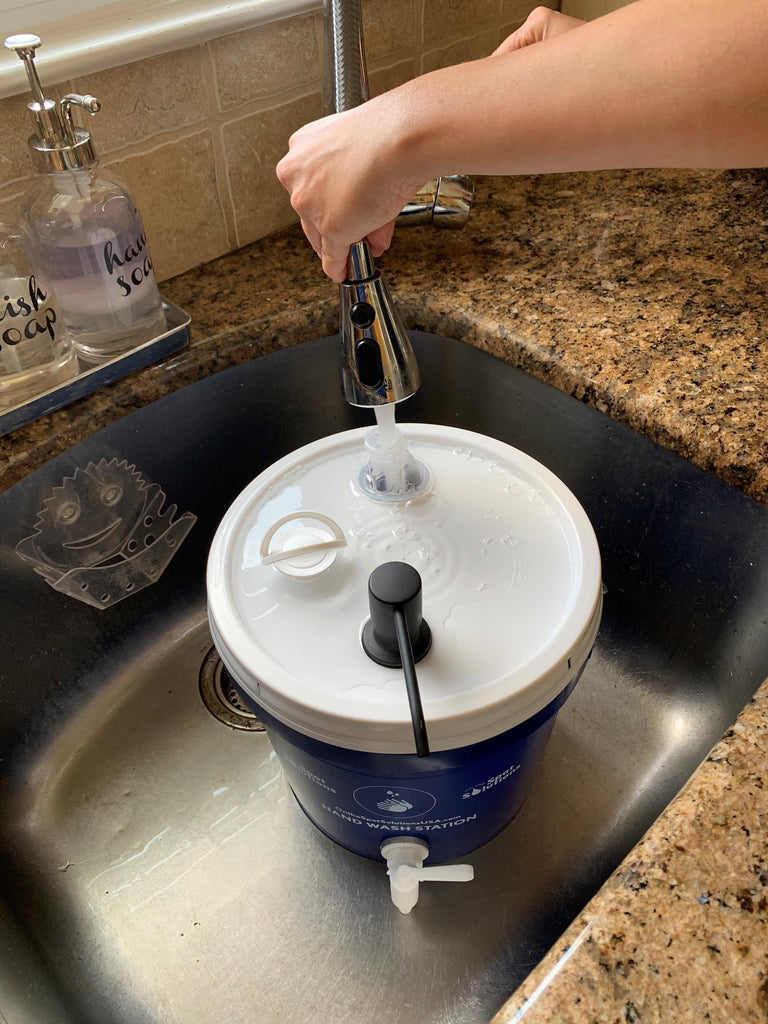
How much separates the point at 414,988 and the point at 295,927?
0.11m

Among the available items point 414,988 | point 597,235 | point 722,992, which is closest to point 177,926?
point 414,988

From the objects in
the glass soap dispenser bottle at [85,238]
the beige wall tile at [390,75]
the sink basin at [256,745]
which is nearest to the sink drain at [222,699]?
the sink basin at [256,745]

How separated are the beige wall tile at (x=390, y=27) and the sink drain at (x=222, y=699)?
2.34 ft

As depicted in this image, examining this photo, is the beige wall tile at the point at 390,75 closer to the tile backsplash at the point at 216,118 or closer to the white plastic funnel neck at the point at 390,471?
the tile backsplash at the point at 216,118

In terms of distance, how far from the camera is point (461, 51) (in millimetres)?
982

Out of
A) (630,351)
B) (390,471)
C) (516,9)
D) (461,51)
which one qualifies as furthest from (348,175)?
(516,9)

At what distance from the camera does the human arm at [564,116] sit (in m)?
0.38

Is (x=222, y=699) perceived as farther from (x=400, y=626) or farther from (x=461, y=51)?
(x=461, y=51)

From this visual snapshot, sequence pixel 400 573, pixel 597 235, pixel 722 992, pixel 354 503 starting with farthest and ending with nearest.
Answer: pixel 597 235 < pixel 354 503 < pixel 400 573 < pixel 722 992

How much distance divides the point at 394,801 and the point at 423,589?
0.14 m

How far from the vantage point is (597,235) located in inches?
33.6

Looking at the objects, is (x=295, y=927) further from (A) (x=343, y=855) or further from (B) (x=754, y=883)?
(B) (x=754, y=883)

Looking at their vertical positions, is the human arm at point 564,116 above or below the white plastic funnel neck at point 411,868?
above

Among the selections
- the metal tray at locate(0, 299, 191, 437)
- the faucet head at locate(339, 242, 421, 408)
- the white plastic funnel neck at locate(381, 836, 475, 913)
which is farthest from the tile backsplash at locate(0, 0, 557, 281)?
the white plastic funnel neck at locate(381, 836, 475, 913)
